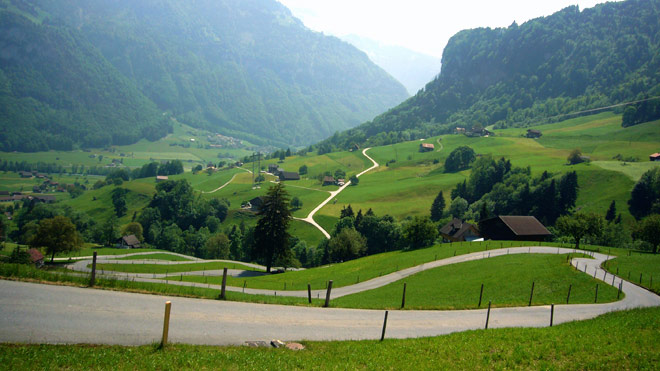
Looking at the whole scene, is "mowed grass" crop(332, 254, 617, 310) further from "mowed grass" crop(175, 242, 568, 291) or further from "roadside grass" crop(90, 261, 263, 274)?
"roadside grass" crop(90, 261, 263, 274)

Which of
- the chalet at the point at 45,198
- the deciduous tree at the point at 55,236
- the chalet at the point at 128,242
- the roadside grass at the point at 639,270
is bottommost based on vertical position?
the chalet at the point at 45,198

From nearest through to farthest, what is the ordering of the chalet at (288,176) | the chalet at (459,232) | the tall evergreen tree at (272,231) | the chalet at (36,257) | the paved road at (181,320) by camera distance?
the paved road at (181,320) < the chalet at (36,257) < the tall evergreen tree at (272,231) < the chalet at (459,232) < the chalet at (288,176)

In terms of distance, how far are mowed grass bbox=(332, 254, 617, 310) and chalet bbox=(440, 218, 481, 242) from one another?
128 feet

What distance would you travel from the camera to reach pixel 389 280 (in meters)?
46.5

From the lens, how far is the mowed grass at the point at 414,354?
37.0 ft

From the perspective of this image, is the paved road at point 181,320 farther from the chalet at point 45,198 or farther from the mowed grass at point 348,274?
the chalet at point 45,198

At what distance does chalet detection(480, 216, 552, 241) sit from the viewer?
249 ft

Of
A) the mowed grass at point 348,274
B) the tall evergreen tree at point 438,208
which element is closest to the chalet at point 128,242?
the mowed grass at point 348,274

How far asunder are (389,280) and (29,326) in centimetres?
3787

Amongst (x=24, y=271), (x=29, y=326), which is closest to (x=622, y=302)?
(x=29, y=326)

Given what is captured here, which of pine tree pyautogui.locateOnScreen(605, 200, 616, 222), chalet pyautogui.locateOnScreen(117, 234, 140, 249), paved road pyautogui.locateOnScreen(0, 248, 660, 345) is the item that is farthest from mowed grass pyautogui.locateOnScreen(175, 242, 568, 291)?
chalet pyautogui.locateOnScreen(117, 234, 140, 249)

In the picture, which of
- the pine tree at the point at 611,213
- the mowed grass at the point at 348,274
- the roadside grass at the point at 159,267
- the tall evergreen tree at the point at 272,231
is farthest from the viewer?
the pine tree at the point at 611,213

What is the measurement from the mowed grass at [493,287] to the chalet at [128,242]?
278 feet

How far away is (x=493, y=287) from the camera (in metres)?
35.3
